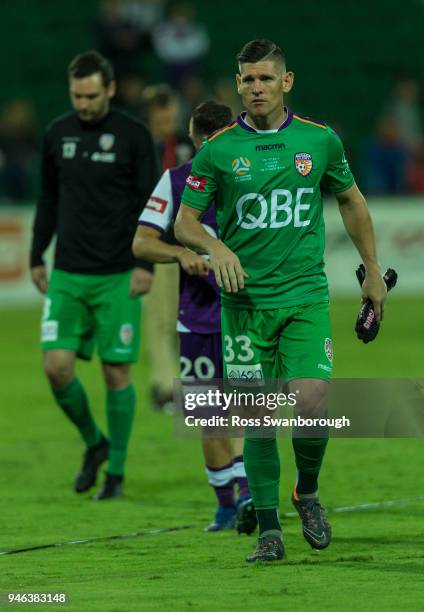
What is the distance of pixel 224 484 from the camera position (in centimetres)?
767

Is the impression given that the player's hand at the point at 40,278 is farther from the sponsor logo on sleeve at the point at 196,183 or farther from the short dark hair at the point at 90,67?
the sponsor logo on sleeve at the point at 196,183

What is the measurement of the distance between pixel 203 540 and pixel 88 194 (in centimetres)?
251

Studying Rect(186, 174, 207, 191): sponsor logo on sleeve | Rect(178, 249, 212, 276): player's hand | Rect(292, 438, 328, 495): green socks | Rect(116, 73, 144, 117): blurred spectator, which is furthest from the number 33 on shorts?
Rect(116, 73, 144, 117): blurred spectator

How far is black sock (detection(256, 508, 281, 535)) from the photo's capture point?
666cm

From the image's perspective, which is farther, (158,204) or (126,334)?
(126,334)

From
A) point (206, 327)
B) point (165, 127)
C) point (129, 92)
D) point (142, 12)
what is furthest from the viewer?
point (142, 12)

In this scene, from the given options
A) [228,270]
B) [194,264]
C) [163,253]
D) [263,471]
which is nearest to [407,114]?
[163,253]

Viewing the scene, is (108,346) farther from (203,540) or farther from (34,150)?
(34,150)

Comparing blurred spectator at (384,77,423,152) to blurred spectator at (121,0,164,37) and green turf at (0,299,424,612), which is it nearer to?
blurred spectator at (121,0,164,37)

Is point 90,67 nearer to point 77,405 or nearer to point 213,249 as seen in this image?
point 77,405

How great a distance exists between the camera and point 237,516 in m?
7.58

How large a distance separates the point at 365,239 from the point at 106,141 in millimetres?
2603

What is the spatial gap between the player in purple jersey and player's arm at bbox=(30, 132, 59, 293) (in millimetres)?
1520

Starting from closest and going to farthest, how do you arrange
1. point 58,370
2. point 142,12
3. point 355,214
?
point 355,214 → point 58,370 → point 142,12
